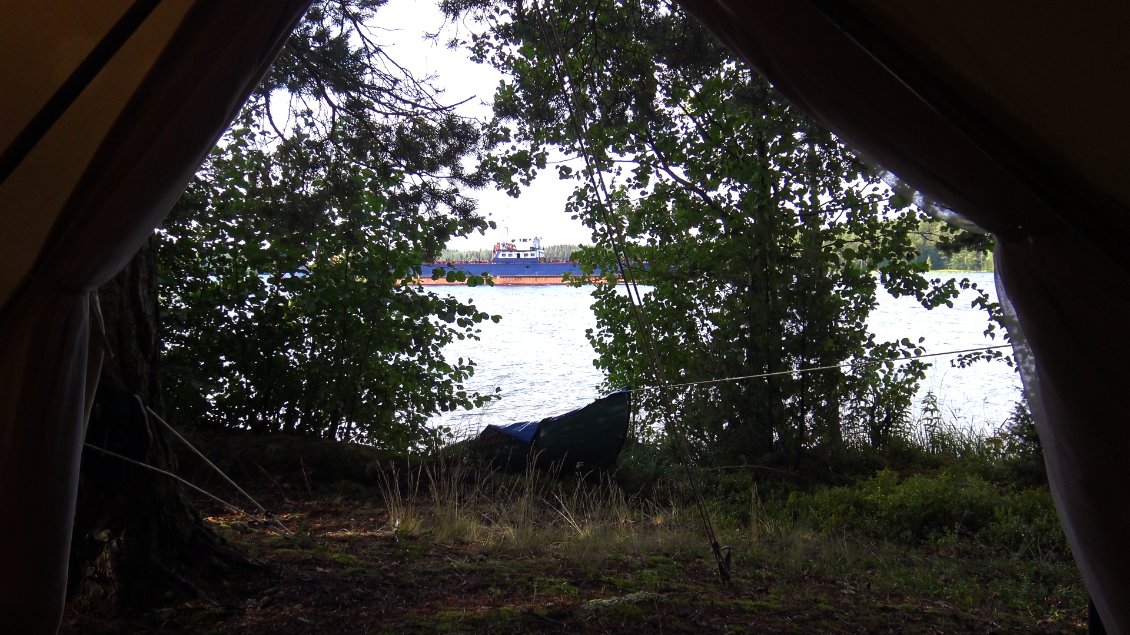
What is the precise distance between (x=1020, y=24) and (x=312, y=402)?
5.30 meters

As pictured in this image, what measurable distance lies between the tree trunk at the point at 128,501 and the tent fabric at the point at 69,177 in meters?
0.63

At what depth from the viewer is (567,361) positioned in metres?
13.5

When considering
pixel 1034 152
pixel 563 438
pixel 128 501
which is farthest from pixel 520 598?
pixel 563 438

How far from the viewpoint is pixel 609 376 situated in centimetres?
818

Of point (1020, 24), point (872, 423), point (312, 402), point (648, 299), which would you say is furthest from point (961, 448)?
point (1020, 24)

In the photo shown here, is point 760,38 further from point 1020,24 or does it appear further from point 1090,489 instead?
point 1090,489

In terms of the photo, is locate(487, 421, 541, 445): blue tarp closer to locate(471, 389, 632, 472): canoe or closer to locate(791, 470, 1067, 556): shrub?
locate(471, 389, 632, 472): canoe

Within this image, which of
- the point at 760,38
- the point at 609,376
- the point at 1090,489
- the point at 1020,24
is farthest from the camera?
the point at 609,376

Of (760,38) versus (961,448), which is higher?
(760,38)

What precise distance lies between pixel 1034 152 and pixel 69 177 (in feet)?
8.37

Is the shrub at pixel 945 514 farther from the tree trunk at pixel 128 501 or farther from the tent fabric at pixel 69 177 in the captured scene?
the tent fabric at pixel 69 177

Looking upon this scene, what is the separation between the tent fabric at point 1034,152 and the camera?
67.7 inches

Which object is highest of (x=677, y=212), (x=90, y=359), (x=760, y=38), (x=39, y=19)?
(x=677, y=212)

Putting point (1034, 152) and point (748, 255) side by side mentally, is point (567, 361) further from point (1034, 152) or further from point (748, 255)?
point (1034, 152)
